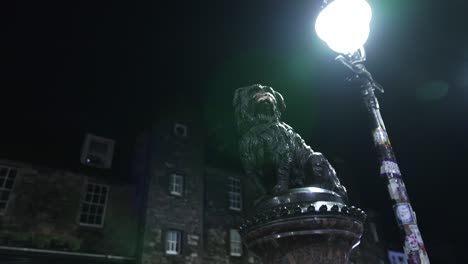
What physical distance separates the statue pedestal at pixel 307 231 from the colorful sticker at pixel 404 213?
0.56m

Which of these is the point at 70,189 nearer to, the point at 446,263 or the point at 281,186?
the point at 281,186

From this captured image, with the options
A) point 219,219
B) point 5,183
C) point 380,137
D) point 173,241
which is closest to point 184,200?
point 173,241

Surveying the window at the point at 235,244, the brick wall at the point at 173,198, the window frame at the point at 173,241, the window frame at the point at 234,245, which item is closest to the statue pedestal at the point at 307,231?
the brick wall at the point at 173,198

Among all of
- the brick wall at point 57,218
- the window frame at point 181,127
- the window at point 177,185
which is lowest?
the brick wall at point 57,218

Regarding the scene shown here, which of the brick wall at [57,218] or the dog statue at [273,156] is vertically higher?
the brick wall at [57,218]

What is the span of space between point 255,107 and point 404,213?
180 cm

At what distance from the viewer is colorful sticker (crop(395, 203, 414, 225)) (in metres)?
2.93

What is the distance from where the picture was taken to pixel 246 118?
11.6ft

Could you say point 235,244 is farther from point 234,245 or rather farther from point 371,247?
point 371,247

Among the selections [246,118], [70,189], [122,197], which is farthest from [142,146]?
[246,118]

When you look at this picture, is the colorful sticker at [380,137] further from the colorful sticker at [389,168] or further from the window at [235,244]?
the window at [235,244]

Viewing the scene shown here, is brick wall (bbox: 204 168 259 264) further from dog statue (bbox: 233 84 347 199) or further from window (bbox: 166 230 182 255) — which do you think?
dog statue (bbox: 233 84 347 199)

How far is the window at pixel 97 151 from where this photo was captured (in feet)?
52.7

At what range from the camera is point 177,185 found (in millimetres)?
16891
